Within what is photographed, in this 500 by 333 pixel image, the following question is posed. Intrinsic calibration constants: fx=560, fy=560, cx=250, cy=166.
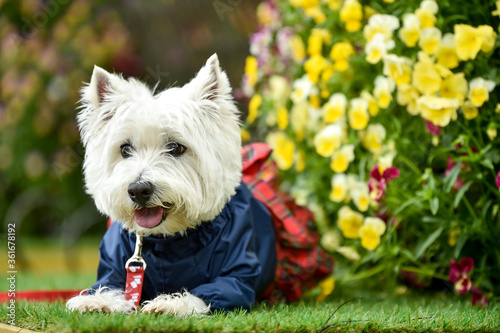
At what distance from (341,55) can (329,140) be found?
20.4 inches

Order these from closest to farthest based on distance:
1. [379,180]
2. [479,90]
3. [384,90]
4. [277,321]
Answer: [277,321] < [479,90] < [379,180] < [384,90]

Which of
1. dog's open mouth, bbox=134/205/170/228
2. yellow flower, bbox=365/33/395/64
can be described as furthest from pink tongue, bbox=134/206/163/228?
yellow flower, bbox=365/33/395/64

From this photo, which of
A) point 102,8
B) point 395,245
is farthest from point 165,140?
point 102,8

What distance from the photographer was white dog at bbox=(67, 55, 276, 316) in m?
2.26

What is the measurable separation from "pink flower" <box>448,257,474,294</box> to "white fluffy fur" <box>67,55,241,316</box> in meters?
1.29

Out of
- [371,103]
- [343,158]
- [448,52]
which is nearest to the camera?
[448,52]

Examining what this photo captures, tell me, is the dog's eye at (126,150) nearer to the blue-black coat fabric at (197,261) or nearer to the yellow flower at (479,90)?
the blue-black coat fabric at (197,261)

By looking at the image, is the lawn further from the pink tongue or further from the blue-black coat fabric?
the pink tongue

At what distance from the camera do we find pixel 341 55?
133 inches

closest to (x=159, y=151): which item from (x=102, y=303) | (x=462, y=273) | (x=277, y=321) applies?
(x=102, y=303)

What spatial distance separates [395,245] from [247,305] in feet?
3.80

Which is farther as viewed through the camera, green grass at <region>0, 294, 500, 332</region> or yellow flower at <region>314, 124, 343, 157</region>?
yellow flower at <region>314, 124, 343, 157</region>

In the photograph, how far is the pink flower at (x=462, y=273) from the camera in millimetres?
2900

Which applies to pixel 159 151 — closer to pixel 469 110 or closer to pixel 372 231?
pixel 372 231
